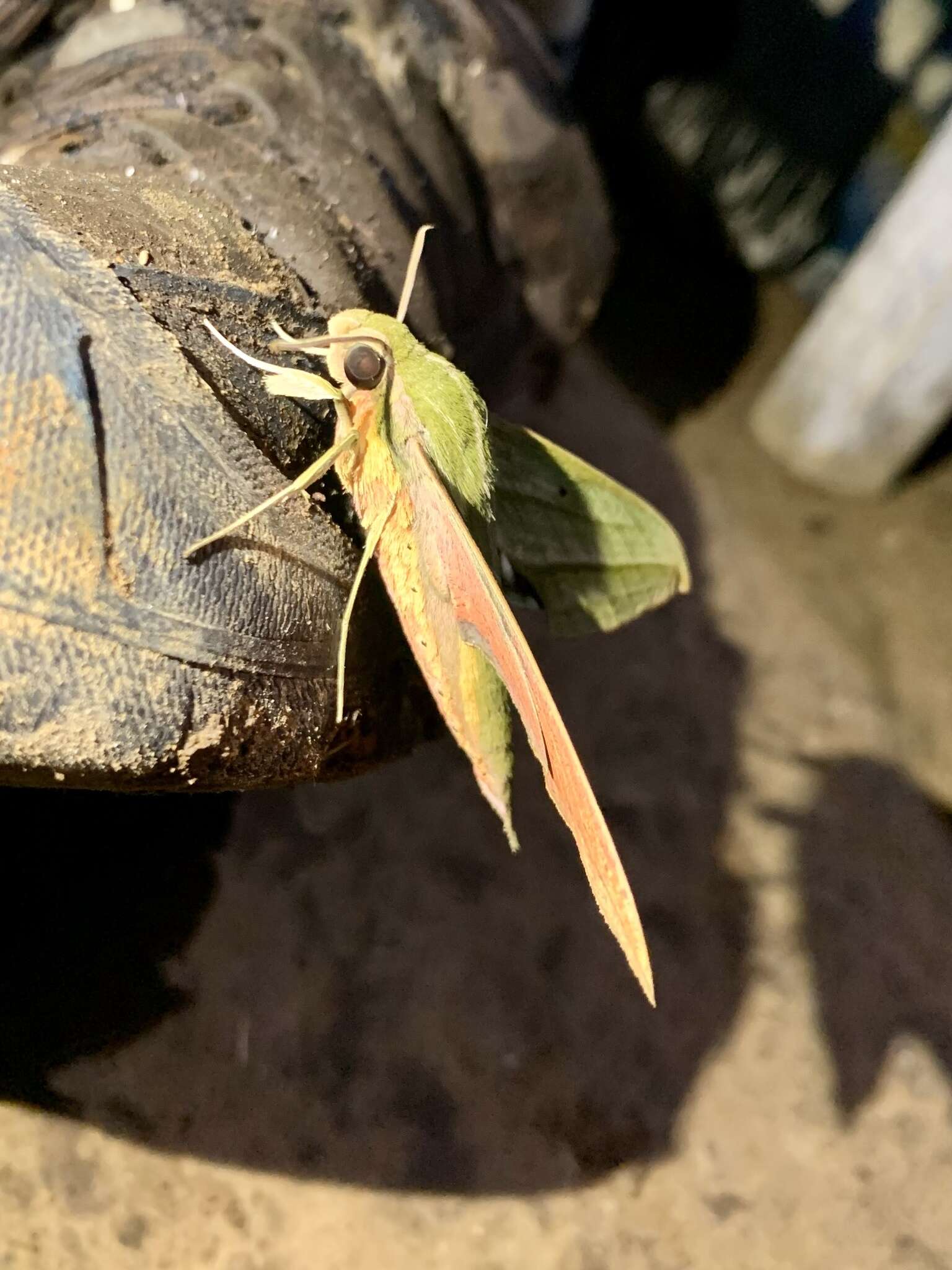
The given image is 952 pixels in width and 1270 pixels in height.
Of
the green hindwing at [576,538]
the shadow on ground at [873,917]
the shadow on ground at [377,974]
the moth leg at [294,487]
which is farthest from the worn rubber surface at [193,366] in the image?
the shadow on ground at [873,917]

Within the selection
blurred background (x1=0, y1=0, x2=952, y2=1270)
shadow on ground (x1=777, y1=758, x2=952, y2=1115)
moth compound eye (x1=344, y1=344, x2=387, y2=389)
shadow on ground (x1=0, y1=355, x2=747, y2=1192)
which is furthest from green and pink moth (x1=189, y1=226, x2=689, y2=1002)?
shadow on ground (x1=777, y1=758, x2=952, y2=1115)

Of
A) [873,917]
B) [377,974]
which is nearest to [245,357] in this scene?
[377,974]

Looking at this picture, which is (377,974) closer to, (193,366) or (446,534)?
(446,534)

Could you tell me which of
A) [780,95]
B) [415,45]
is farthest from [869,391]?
[415,45]

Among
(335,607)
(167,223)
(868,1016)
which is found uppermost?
(167,223)

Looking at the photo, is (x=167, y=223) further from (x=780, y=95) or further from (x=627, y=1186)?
(x=780, y=95)

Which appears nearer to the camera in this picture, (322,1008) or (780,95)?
(322,1008)
